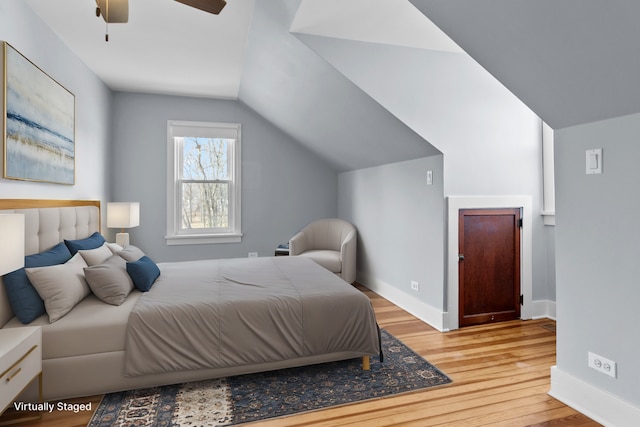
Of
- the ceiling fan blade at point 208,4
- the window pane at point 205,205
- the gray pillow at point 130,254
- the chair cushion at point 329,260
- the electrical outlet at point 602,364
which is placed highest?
the ceiling fan blade at point 208,4

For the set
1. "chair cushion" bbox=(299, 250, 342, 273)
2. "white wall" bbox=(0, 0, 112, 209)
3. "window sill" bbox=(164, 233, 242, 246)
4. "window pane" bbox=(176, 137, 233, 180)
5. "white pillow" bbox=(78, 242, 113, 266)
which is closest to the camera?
"white wall" bbox=(0, 0, 112, 209)

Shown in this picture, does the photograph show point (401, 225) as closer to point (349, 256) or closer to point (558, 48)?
point (349, 256)

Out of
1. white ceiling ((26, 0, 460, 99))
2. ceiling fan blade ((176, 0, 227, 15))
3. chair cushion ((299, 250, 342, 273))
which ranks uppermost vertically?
white ceiling ((26, 0, 460, 99))

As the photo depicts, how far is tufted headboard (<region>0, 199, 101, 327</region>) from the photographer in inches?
94.2

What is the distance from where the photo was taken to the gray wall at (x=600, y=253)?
6.09 ft

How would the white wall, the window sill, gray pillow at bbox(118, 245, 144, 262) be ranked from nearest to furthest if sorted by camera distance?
the white wall < gray pillow at bbox(118, 245, 144, 262) < the window sill

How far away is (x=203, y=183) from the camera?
541 cm

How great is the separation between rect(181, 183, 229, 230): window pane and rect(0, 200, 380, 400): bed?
2429 mm

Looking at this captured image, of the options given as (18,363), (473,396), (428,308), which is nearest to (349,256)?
(428,308)

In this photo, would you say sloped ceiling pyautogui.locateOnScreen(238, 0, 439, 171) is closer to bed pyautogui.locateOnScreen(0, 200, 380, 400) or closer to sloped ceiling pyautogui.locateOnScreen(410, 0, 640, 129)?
sloped ceiling pyautogui.locateOnScreen(410, 0, 640, 129)

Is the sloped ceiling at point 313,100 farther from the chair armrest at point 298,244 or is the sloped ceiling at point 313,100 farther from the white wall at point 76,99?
the white wall at point 76,99

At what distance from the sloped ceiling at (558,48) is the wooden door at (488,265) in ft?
5.01

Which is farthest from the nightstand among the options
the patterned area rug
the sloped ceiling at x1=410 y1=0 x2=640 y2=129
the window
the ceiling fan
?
the window

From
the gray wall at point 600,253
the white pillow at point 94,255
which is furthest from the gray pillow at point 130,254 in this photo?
the gray wall at point 600,253
